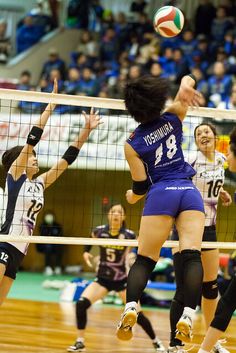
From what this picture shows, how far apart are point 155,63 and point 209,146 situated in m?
10.9

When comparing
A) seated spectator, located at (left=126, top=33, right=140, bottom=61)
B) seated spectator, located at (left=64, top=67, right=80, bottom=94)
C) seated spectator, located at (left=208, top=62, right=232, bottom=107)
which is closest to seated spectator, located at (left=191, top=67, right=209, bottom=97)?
seated spectator, located at (left=208, top=62, right=232, bottom=107)

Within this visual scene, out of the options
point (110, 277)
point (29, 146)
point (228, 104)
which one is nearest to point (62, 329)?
point (110, 277)

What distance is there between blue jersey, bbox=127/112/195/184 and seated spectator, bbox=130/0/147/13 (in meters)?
18.0

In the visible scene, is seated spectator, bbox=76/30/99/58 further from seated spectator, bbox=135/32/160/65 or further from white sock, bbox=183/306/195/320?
white sock, bbox=183/306/195/320

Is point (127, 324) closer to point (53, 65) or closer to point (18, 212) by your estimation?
point (18, 212)

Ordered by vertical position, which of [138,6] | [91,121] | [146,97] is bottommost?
[91,121]

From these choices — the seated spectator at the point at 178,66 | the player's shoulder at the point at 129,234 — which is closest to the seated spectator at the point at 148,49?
the seated spectator at the point at 178,66

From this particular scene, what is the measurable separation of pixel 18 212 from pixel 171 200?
6.94 feet

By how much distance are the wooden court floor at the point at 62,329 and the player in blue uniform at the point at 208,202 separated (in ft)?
3.60

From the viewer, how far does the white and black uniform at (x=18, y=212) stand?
813cm

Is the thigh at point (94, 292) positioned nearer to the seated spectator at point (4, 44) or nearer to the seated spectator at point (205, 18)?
the seated spectator at point (205, 18)

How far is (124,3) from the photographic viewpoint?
85.0ft

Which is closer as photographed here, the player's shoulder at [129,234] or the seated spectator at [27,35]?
the player's shoulder at [129,234]

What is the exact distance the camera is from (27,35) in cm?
2545
